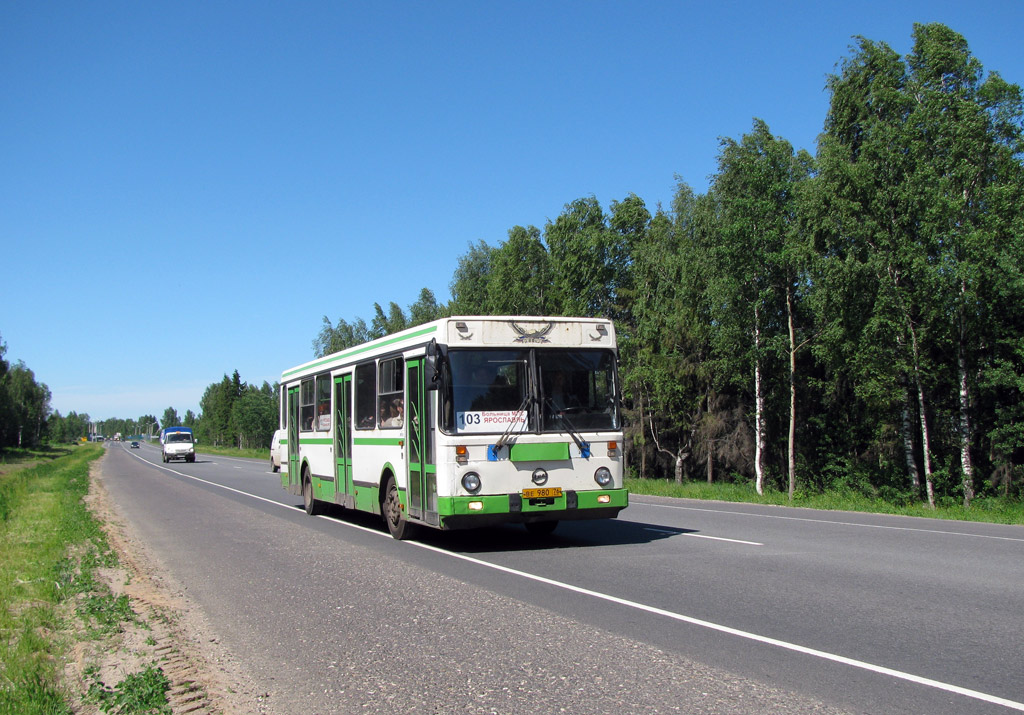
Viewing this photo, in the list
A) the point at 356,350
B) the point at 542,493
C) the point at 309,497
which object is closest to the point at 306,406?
the point at 309,497

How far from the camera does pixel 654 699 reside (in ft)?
16.3

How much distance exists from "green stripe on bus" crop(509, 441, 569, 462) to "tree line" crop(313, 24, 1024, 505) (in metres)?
18.3

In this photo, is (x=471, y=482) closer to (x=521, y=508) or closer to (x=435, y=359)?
(x=521, y=508)

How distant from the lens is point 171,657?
6414mm

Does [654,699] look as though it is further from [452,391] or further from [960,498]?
[960,498]

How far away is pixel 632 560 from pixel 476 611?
342 centimetres

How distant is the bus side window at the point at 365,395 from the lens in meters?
14.2

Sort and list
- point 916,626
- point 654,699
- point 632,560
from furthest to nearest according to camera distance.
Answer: point 632,560, point 916,626, point 654,699

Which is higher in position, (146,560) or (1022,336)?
(1022,336)

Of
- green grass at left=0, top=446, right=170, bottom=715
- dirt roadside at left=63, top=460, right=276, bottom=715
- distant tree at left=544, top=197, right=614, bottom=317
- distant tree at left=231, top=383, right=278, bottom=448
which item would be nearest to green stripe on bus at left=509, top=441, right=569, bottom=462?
dirt roadside at left=63, top=460, right=276, bottom=715

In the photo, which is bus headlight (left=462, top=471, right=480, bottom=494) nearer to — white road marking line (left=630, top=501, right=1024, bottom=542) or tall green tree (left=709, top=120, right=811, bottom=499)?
white road marking line (left=630, top=501, right=1024, bottom=542)

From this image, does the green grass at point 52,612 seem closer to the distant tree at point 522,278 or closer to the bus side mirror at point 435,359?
the bus side mirror at point 435,359

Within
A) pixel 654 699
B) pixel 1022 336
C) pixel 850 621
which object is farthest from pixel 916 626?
pixel 1022 336

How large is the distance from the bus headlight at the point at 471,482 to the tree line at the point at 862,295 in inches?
761
